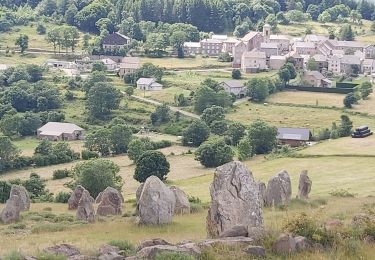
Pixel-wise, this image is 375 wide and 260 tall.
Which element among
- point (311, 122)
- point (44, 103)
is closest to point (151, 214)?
point (311, 122)

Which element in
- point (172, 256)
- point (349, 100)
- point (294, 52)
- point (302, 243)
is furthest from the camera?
point (294, 52)

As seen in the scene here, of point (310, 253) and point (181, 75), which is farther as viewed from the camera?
point (181, 75)

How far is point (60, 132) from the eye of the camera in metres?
68.6

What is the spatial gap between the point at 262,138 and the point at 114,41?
56081 mm

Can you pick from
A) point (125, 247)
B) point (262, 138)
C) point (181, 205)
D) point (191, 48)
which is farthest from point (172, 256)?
point (191, 48)

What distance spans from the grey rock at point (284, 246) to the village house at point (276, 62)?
288ft

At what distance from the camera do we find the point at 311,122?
233 ft

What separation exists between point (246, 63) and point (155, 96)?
22207 millimetres

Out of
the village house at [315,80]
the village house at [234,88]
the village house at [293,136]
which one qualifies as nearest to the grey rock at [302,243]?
the village house at [293,136]

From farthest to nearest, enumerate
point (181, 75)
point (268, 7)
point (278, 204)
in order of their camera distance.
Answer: point (268, 7) < point (181, 75) < point (278, 204)

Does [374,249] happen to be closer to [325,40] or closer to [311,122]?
[311,122]

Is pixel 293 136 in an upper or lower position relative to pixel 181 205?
lower

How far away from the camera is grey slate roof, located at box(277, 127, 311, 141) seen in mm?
63844

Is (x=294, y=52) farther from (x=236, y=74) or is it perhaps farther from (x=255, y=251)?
(x=255, y=251)
